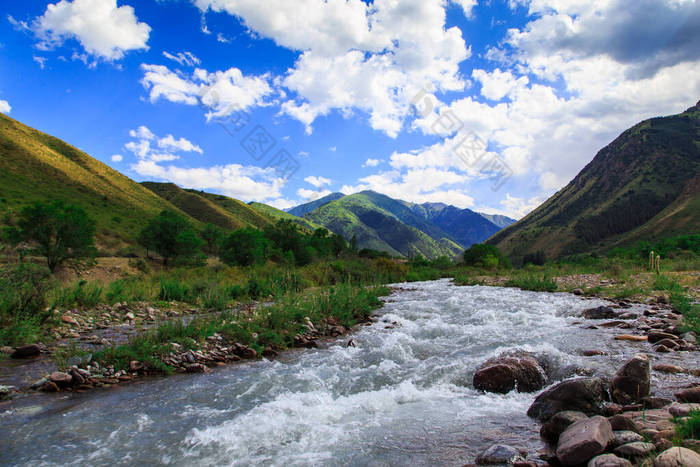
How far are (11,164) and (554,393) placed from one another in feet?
287

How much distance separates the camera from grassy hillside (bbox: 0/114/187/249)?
5631 centimetres

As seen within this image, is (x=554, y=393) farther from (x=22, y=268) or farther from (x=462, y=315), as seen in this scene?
(x=22, y=268)

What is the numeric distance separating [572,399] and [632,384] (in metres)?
1.04

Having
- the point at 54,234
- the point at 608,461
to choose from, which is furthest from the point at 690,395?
the point at 54,234

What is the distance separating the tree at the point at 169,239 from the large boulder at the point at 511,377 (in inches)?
1848

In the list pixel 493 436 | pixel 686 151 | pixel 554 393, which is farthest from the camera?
pixel 686 151

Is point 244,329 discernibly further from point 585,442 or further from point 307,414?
point 585,442

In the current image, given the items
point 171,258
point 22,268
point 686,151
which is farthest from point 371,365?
point 686,151

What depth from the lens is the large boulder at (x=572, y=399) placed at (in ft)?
15.7

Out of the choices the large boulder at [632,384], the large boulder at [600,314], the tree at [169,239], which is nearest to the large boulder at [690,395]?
the large boulder at [632,384]

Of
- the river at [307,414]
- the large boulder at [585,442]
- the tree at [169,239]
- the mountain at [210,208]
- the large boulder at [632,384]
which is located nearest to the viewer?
the large boulder at [585,442]

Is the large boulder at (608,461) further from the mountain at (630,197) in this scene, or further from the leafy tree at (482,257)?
the mountain at (630,197)

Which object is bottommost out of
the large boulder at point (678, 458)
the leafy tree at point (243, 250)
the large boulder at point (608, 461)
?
the large boulder at point (608, 461)

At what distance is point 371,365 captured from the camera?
8.07m
